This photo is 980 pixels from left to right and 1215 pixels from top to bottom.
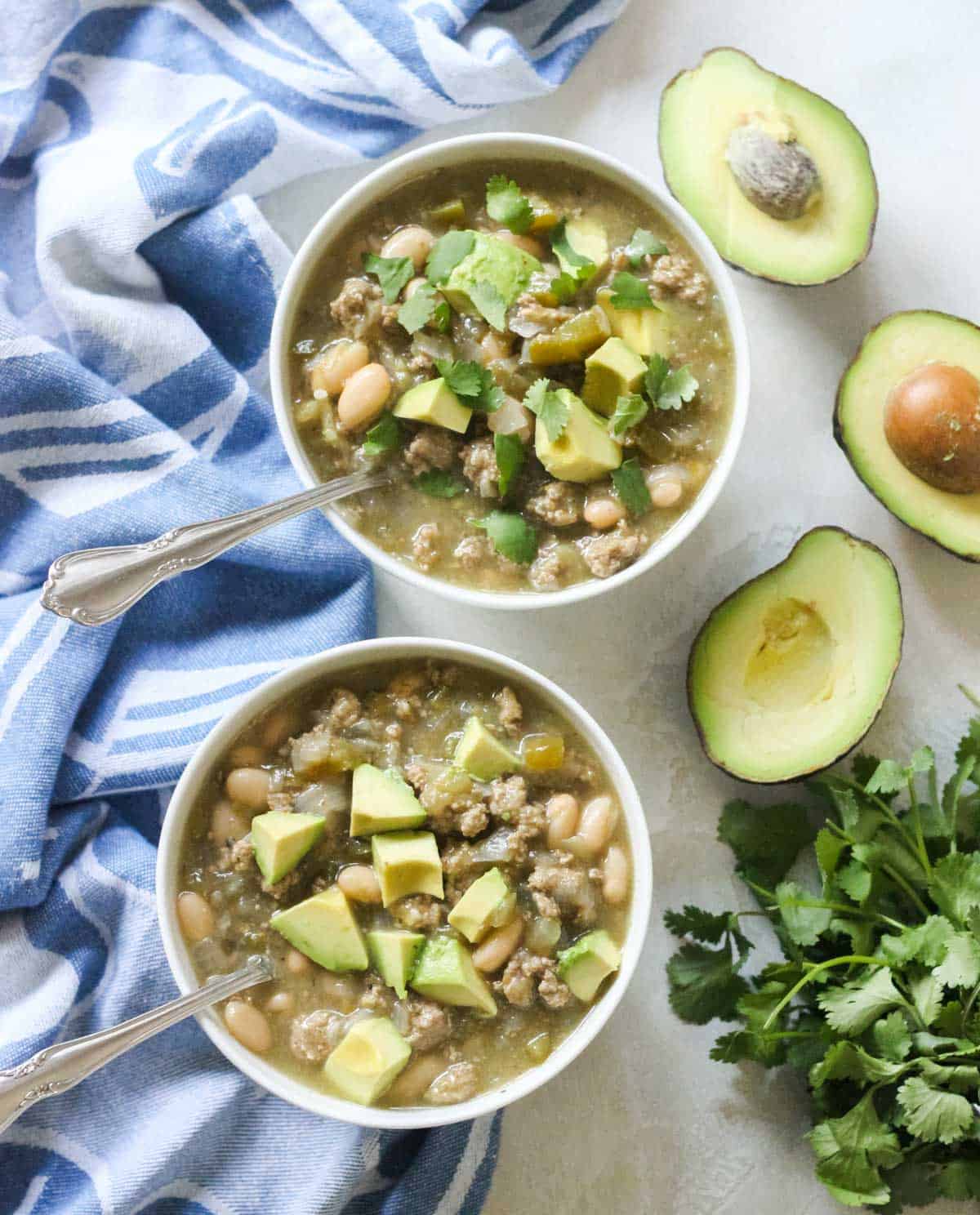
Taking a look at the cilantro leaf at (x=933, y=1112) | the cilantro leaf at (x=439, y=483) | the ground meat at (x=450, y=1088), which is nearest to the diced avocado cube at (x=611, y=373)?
the cilantro leaf at (x=439, y=483)

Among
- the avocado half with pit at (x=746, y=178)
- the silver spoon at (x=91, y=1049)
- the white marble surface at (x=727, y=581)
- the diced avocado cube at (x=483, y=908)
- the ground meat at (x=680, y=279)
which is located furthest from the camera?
the white marble surface at (x=727, y=581)

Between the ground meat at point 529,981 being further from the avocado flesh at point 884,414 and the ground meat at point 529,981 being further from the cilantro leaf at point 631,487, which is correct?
the avocado flesh at point 884,414

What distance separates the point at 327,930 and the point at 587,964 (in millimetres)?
523

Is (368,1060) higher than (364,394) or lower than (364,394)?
lower

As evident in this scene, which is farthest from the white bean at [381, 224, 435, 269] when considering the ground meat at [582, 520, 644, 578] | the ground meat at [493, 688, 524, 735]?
the ground meat at [493, 688, 524, 735]

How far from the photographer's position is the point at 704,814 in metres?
2.96

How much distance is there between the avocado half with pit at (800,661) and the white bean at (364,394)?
88cm

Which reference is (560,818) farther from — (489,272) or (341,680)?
(489,272)

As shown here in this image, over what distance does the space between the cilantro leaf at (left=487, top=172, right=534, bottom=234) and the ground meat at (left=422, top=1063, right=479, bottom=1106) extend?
1.75 metres

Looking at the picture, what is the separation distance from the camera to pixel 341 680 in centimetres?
261

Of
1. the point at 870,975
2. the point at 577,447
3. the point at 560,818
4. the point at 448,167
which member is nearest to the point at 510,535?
the point at 577,447

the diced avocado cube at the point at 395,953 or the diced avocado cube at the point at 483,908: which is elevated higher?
the diced avocado cube at the point at 483,908

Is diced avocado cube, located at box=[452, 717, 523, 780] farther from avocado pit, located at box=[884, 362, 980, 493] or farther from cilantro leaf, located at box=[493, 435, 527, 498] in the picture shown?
avocado pit, located at box=[884, 362, 980, 493]

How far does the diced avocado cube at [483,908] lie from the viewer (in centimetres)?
244
